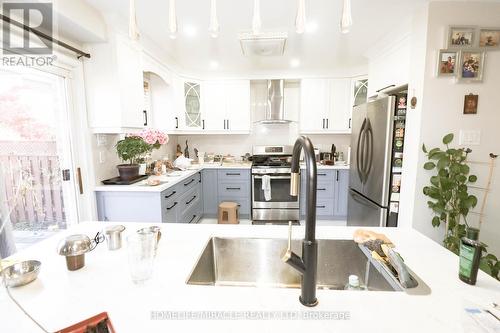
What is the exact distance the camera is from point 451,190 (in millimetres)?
1831

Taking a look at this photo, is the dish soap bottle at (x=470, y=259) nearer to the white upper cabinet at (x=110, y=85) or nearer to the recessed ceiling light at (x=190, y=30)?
the white upper cabinet at (x=110, y=85)

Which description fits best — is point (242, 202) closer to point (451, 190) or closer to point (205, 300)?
point (451, 190)

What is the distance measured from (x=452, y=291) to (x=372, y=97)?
8.51 feet

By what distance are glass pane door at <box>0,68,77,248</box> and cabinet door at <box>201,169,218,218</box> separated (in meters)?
1.79

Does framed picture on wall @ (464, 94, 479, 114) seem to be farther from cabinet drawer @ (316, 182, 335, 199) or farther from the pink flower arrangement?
the pink flower arrangement

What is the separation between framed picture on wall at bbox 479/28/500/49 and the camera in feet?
6.16

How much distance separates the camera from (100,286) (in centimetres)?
76

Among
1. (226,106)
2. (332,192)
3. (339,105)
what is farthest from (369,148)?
(226,106)

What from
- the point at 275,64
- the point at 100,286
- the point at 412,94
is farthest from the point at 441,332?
the point at 275,64

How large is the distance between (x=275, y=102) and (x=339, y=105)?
1005 millimetres

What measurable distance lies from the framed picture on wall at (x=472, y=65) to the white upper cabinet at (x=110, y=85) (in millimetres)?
2860

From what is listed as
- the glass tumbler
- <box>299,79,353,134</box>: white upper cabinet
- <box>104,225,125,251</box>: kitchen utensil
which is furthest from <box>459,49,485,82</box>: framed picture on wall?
<box>104,225,125,251</box>: kitchen utensil

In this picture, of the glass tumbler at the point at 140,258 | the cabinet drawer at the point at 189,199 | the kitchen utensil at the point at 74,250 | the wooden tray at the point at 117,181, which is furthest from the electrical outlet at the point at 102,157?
the glass tumbler at the point at 140,258

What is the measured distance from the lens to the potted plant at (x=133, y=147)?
2.17m
